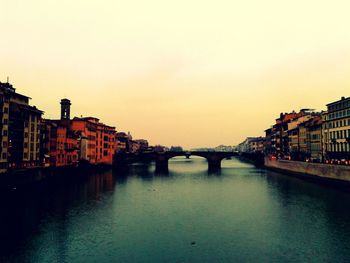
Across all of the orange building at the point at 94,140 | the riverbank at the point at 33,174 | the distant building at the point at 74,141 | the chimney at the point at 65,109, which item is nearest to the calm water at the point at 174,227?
the riverbank at the point at 33,174

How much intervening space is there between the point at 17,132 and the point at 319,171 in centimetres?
7185

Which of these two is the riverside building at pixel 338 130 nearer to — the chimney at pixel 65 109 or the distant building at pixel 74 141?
the distant building at pixel 74 141

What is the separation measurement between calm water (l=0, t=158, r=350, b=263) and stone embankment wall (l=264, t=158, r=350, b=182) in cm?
452

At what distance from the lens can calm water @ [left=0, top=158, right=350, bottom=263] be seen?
29.4 meters

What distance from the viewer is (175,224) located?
40906mm

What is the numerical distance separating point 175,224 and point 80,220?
12.5m

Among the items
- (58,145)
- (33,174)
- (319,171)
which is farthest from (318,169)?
(58,145)

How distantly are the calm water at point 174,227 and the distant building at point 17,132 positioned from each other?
1279 centimetres

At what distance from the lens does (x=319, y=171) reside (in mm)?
77250

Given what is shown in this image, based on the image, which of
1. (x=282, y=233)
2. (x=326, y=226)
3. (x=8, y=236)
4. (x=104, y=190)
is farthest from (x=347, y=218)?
(x=104, y=190)

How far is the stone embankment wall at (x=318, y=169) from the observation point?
2544 inches

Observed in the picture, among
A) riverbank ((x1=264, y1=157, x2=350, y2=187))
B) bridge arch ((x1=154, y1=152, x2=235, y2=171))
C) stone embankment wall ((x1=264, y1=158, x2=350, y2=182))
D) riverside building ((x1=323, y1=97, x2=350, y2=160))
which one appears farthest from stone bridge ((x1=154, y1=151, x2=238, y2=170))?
riverside building ((x1=323, y1=97, x2=350, y2=160))

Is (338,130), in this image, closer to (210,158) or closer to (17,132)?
(210,158)

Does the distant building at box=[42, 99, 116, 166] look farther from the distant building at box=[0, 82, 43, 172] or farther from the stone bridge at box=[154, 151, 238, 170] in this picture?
the stone bridge at box=[154, 151, 238, 170]
